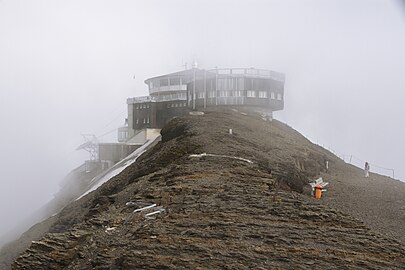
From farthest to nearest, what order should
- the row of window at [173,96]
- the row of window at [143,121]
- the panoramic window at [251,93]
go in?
1. the row of window at [143,121]
2. the row of window at [173,96]
3. the panoramic window at [251,93]

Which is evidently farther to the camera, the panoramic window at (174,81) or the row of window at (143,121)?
the panoramic window at (174,81)

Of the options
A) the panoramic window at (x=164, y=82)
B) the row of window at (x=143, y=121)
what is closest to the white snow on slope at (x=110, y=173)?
the row of window at (x=143, y=121)

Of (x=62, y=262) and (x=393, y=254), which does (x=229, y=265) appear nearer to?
(x=393, y=254)

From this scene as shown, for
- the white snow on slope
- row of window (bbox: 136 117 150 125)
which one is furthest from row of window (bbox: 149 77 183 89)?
the white snow on slope

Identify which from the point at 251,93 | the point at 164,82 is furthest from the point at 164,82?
the point at 251,93

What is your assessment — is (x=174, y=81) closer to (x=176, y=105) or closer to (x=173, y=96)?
(x=173, y=96)

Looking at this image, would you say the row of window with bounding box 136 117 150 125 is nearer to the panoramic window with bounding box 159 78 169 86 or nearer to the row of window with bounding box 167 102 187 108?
the row of window with bounding box 167 102 187 108

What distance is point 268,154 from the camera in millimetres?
13953

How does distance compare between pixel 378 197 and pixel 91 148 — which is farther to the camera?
pixel 91 148

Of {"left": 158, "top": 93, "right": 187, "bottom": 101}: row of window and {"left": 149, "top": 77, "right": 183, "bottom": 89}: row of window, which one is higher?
{"left": 149, "top": 77, "right": 183, "bottom": 89}: row of window

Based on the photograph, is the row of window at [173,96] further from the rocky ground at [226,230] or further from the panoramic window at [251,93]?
the rocky ground at [226,230]

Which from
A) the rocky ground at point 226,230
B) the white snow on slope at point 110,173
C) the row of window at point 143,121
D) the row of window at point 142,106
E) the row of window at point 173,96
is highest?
the row of window at point 173,96

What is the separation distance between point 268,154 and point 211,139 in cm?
185

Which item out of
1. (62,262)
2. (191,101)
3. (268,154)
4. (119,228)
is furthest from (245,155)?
(191,101)
